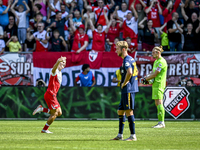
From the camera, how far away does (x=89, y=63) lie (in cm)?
1791

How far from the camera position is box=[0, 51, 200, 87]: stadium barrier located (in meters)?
17.6

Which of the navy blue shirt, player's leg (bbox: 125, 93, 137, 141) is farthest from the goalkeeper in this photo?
player's leg (bbox: 125, 93, 137, 141)

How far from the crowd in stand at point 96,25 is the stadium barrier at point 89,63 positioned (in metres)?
0.75

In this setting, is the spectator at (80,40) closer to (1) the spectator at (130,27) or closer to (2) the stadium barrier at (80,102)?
(1) the spectator at (130,27)

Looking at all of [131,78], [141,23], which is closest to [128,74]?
[131,78]

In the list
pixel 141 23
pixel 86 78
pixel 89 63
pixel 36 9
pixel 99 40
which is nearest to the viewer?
pixel 86 78

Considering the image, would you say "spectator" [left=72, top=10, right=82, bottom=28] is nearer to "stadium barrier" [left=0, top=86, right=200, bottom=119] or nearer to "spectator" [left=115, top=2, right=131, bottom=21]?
"spectator" [left=115, top=2, right=131, bottom=21]

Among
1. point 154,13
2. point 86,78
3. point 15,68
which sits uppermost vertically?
point 154,13

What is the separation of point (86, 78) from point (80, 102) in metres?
1.21

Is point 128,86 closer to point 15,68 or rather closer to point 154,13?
point 15,68

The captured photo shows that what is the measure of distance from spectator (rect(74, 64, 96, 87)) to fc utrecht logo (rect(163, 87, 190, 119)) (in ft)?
10.9

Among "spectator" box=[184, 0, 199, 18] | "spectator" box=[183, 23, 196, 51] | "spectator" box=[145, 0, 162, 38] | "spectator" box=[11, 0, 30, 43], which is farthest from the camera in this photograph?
"spectator" box=[145, 0, 162, 38]

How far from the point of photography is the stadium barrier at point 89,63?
695 inches

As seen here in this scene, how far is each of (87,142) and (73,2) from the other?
43.4ft
